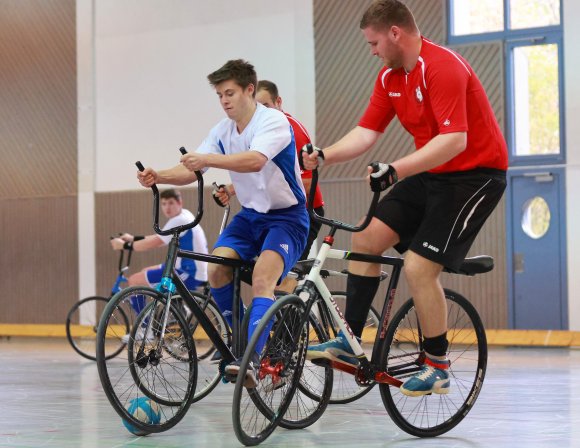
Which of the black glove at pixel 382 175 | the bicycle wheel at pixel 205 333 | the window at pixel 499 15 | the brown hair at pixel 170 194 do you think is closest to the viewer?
the black glove at pixel 382 175

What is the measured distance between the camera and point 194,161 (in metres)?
5.19

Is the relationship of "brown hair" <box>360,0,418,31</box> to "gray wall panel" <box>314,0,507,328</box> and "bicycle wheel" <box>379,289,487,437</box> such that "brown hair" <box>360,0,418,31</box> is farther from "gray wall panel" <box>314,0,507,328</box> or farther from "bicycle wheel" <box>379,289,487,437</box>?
"gray wall panel" <box>314,0,507,328</box>

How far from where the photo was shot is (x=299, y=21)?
14.1m

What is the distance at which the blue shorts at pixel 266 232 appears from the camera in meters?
5.68

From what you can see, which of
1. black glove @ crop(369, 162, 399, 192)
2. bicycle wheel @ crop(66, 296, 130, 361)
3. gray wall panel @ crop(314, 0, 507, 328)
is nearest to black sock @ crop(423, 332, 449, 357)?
black glove @ crop(369, 162, 399, 192)

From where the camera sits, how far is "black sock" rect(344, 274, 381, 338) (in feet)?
17.6

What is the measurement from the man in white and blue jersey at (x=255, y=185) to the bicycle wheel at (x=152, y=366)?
392 millimetres

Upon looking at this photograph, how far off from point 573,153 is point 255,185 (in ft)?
24.6

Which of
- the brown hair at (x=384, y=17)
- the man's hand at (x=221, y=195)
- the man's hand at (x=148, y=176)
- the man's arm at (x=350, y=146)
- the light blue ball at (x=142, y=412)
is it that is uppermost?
the brown hair at (x=384, y=17)

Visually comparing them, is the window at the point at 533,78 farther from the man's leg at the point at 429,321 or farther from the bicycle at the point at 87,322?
the man's leg at the point at 429,321

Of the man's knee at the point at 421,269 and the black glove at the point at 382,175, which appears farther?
the man's knee at the point at 421,269

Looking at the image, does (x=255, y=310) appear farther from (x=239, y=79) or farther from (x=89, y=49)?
(x=89, y=49)

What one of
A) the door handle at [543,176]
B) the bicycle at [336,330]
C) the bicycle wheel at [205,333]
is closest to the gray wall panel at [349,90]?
the door handle at [543,176]

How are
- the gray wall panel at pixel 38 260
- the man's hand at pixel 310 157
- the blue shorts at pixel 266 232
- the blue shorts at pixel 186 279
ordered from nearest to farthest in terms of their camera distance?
the man's hand at pixel 310 157 → the blue shorts at pixel 266 232 → the blue shorts at pixel 186 279 → the gray wall panel at pixel 38 260
